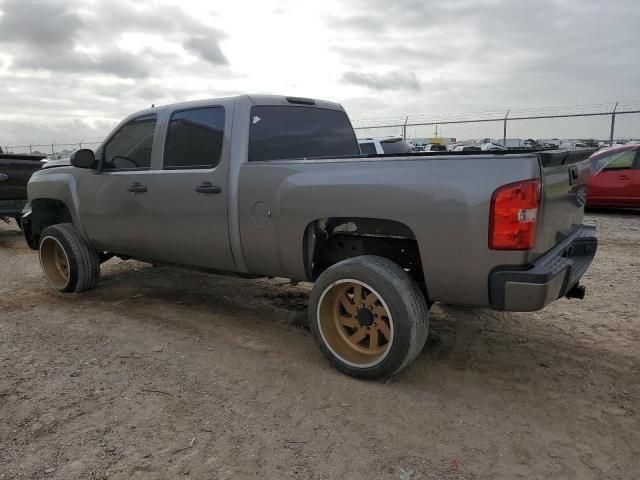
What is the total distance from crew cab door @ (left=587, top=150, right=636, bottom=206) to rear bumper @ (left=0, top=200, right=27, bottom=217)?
10.9m

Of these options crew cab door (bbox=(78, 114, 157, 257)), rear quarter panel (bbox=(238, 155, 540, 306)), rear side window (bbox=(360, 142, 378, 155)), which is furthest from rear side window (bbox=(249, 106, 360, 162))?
rear side window (bbox=(360, 142, 378, 155))

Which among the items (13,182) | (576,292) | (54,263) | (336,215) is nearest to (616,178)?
(576,292)

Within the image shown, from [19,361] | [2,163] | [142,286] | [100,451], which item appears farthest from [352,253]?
[2,163]

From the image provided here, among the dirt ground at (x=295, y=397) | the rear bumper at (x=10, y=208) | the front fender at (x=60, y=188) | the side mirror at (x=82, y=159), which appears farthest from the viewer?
the rear bumper at (x=10, y=208)

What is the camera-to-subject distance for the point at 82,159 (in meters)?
4.90

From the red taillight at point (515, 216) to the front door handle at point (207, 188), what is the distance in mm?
2129

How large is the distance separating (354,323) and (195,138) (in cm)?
210

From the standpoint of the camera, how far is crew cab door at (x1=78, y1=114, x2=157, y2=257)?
4.71m

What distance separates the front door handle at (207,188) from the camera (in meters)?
4.04

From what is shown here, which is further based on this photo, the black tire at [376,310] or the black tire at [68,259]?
the black tire at [68,259]

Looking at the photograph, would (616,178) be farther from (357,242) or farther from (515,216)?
(515,216)

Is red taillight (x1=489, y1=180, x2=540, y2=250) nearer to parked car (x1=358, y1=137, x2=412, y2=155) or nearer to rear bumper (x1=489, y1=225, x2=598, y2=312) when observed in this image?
rear bumper (x1=489, y1=225, x2=598, y2=312)

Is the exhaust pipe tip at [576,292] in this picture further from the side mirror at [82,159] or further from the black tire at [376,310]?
the side mirror at [82,159]

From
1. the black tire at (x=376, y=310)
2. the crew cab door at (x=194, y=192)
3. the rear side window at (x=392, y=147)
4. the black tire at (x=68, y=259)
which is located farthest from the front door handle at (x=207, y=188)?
the rear side window at (x=392, y=147)
